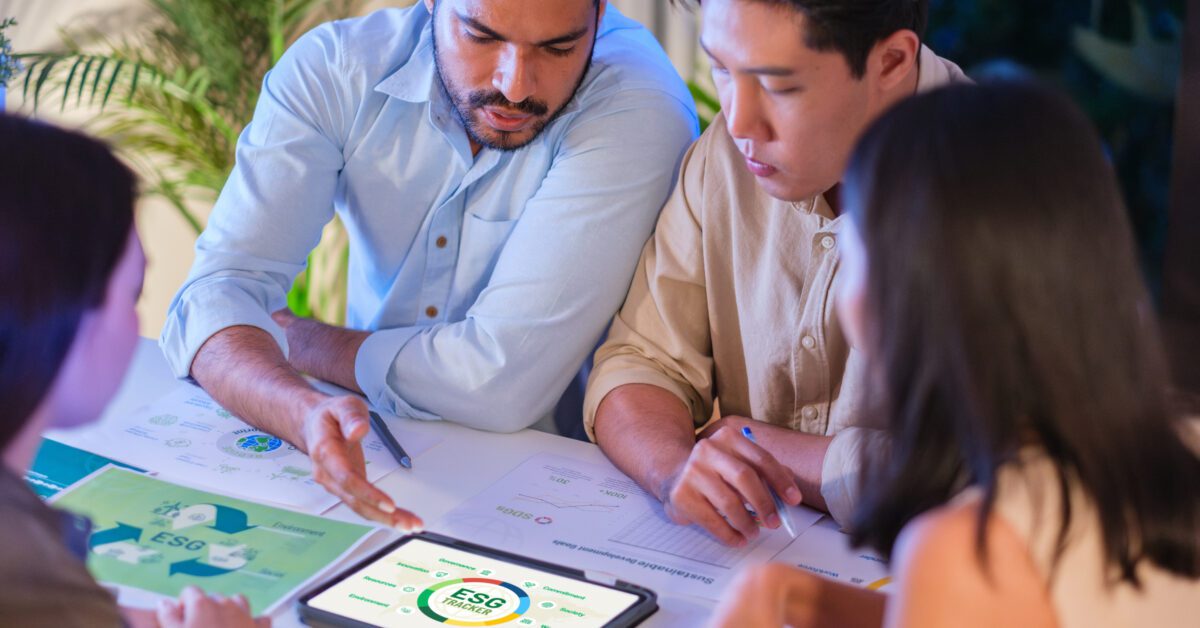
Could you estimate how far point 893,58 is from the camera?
1.63 m

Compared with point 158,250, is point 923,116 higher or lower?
higher

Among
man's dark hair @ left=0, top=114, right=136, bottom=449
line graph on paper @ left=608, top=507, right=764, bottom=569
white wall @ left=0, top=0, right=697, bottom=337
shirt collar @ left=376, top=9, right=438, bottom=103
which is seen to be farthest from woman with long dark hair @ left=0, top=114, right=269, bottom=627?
white wall @ left=0, top=0, right=697, bottom=337

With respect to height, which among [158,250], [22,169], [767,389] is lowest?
[158,250]

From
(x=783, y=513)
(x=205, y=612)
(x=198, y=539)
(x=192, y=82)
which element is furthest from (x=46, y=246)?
(x=192, y=82)

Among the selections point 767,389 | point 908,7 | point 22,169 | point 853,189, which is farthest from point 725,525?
point 22,169

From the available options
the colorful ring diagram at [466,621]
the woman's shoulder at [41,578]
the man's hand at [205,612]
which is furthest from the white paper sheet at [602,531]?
the woman's shoulder at [41,578]

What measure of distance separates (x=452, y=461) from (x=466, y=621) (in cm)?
44

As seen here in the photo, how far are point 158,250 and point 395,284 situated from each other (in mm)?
2109

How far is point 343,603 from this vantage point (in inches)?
50.1

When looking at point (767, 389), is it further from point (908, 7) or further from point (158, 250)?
point (158, 250)

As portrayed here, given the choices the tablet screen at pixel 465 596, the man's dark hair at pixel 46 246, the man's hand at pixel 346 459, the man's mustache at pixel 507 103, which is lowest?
the tablet screen at pixel 465 596

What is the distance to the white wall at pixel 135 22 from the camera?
344cm

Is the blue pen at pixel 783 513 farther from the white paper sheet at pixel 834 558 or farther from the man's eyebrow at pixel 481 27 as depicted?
the man's eyebrow at pixel 481 27

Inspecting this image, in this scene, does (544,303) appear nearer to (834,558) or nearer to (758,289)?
(758,289)
